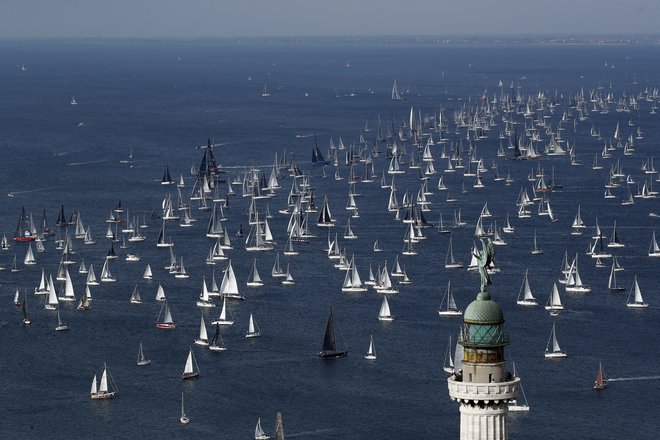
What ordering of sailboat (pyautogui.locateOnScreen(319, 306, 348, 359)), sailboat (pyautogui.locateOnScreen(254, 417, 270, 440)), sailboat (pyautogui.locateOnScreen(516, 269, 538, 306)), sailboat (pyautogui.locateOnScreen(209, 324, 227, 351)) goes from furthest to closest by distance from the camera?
sailboat (pyautogui.locateOnScreen(516, 269, 538, 306)), sailboat (pyautogui.locateOnScreen(209, 324, 227, 351)), sailboat (pyautogui.locateOnScreen(319, 306, 348, 359)), sailboat (pyautogui.locateOnScreen(254, 417, 270, 440))

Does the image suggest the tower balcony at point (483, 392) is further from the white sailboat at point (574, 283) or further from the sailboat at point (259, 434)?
the white sailboat at point (574, 283)

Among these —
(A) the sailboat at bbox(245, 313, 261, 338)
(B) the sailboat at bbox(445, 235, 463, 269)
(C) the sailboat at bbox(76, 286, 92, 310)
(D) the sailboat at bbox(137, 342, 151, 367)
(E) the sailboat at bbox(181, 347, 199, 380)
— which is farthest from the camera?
(B) the sailboat at bbox(445, 235, 463, 269)

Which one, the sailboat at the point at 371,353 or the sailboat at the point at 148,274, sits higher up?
the sailboat at the point at 371,353

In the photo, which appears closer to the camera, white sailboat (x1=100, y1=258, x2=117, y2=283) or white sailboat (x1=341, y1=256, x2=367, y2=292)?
white sailboat (x1=341, y1=256, x2=367, y2=292)

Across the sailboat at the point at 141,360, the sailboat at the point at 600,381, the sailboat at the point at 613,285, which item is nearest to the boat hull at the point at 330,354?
the sailboat at the point at 141,360

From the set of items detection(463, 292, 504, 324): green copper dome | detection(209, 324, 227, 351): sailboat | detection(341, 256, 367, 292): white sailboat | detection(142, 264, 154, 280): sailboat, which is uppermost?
detection(463, 292, 504, 324): green copper dome

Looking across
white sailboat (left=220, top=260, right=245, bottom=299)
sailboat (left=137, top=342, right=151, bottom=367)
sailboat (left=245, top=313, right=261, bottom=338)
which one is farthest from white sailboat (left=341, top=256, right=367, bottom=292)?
sailboat (left=137, top=342, right=151, bottom=367)

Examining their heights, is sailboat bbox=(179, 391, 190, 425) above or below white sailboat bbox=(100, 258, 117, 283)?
above

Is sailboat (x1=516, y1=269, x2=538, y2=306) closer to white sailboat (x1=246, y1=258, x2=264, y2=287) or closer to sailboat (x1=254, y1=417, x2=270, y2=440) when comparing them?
white sailboat (x1=246, y1=258, x2=264, y2=287)

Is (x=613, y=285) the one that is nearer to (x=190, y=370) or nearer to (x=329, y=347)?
(x=329, y=347)
